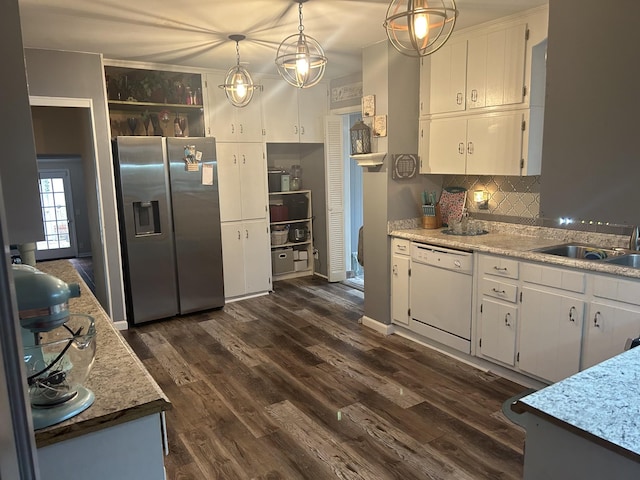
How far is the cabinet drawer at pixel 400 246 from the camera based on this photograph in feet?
13.0

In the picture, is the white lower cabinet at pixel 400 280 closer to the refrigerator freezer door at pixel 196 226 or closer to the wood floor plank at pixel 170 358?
the wood floor plank at pixel 170 358

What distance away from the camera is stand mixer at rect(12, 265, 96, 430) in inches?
50.8

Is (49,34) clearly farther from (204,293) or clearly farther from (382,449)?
(382,449)

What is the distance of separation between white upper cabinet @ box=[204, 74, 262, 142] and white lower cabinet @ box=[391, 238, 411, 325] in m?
2.22

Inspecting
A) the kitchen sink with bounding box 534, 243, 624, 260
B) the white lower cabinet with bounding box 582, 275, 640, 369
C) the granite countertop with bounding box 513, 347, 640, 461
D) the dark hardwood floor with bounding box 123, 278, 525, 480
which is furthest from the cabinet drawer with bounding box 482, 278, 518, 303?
the granite countertop with bounding box 513, 347, 640, 461

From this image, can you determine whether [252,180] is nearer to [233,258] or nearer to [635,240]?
[233,258]

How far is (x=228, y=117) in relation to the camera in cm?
508

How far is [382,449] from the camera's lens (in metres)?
2.57

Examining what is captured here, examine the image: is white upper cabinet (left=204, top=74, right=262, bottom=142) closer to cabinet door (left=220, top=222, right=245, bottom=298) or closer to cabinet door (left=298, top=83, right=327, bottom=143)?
cabinet door (left=298, top=83, right=327, bottom=143)

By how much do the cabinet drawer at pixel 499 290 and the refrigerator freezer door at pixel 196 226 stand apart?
9.17 ft

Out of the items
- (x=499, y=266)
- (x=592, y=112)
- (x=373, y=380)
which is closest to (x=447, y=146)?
(x=499, y=266)

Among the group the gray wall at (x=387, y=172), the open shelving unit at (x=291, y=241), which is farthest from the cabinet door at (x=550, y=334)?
the open shelving unit at (x=291, y=241)

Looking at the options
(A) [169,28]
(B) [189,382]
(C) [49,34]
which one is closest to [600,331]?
(B) [189,382]

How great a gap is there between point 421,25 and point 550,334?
2.13m
